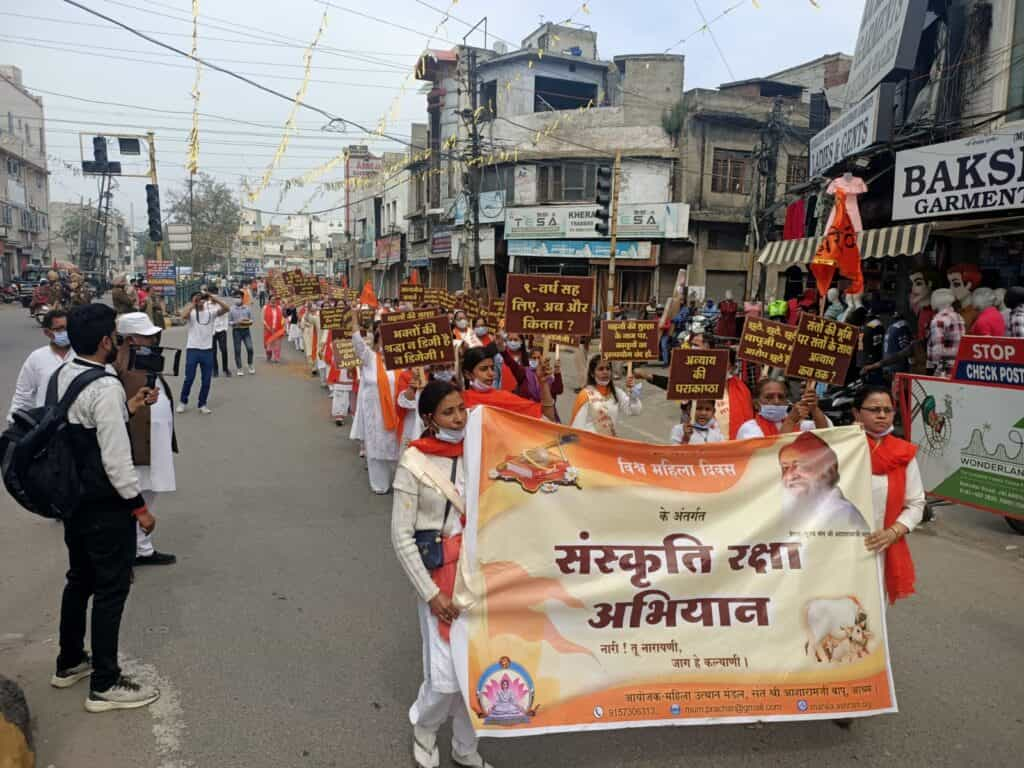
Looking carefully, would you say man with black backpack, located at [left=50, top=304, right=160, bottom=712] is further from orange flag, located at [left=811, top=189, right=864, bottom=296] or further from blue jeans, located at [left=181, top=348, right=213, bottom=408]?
blue jeans, located at [left=181, top=348, right=213, bottom=408]

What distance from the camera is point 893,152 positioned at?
39.1ft

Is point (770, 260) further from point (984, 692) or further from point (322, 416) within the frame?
point (984, 692)

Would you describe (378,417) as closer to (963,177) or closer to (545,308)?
(545,308)

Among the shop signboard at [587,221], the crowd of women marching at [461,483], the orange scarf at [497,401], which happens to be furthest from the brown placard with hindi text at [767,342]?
the shop signboard at [587,221]

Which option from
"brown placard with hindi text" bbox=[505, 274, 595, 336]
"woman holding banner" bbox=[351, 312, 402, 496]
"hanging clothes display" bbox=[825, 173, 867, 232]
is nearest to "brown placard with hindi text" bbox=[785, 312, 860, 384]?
"hanging clothes display" bbox=[825, 173, 867, 232]

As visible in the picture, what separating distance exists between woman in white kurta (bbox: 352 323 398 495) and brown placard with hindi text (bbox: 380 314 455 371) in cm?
109

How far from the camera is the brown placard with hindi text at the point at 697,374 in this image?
18.7ft

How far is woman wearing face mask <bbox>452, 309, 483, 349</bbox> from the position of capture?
10.1 metres

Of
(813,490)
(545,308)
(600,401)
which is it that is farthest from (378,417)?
(813,490)

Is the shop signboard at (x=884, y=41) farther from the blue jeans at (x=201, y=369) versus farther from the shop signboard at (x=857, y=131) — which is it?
the blue jeans at (x=201, y=369)

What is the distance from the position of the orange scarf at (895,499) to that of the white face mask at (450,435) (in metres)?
1.85

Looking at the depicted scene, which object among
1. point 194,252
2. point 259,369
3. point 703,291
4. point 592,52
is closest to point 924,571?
point 259,369

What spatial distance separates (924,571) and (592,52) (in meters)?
31.0

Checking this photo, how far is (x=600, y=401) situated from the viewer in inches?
232
